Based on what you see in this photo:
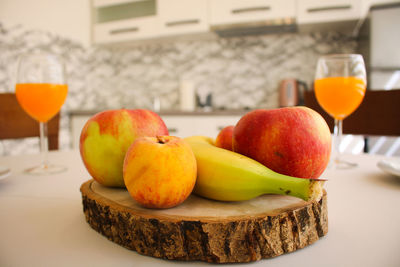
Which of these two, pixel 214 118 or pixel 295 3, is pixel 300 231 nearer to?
pixel 214 118

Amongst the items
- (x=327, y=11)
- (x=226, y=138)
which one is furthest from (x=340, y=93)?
(x=327, y=11)

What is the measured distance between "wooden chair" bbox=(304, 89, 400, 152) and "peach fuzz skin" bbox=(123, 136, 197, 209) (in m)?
1.30

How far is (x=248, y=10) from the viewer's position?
2.37 meters

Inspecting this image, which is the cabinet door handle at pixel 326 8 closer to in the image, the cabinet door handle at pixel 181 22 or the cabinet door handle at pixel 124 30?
the cabinet door handle at pixel 181 22

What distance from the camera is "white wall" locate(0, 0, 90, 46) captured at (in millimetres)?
2229

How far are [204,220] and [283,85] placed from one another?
2384 millimetres

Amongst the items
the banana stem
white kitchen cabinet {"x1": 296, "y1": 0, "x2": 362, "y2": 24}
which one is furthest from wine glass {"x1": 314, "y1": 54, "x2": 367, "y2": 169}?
white kitchen cabinet {"x1": 296, "y1": 0, "x2": 362, "y2": 24}

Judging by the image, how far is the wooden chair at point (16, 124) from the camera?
4.50ft

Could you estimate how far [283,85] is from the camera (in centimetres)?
252

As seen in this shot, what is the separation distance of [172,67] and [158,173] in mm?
2816

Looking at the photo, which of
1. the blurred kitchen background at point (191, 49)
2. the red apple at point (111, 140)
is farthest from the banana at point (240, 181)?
the blurred kitchen background at point (191, 49)

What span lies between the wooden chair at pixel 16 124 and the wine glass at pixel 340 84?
4.14 ft

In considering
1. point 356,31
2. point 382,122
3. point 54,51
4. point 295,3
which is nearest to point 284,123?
point 382,122

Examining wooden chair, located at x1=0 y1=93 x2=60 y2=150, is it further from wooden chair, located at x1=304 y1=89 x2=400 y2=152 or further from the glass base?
wooden chair, located at x1=304 y1=89 x2=400 y2=152
